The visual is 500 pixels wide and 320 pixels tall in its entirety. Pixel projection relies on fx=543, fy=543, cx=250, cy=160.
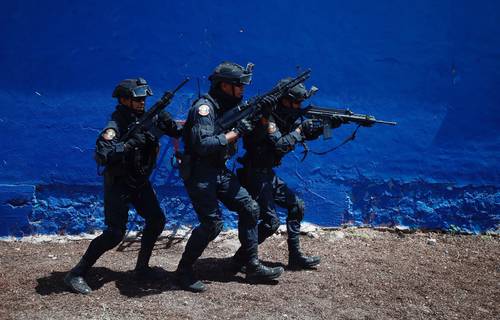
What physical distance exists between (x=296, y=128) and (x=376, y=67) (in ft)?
5.46

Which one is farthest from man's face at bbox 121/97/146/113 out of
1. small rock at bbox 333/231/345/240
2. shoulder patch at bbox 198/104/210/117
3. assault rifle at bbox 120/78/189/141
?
small rock at bbox 333/231/345/240

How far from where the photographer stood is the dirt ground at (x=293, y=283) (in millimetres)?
4332

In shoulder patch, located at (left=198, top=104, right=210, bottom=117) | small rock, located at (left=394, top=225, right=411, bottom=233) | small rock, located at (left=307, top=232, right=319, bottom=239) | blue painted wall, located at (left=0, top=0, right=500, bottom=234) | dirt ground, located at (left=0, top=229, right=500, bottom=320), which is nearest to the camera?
dirt ground, located at (left=0, top=229, right=500, bottom=320)

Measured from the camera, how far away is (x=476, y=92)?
21.0 feet

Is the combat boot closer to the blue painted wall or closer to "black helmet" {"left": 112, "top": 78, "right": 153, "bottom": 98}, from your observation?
the blue painted wall

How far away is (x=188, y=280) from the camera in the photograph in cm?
472

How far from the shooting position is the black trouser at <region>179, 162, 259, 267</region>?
15.1ft

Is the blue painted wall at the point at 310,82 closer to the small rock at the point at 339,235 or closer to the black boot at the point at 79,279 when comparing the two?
the small rock at the point at 339,235

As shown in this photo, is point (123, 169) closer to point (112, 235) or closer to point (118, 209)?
point (118, 209)

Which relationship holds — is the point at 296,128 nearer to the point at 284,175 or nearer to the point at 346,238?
the point at 284,175

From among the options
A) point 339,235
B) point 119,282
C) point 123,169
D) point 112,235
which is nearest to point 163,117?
point 123,169

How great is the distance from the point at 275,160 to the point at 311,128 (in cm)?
46

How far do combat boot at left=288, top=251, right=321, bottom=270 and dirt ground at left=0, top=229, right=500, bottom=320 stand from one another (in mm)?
102

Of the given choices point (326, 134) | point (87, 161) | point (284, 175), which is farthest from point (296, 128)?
point (87, 161)
